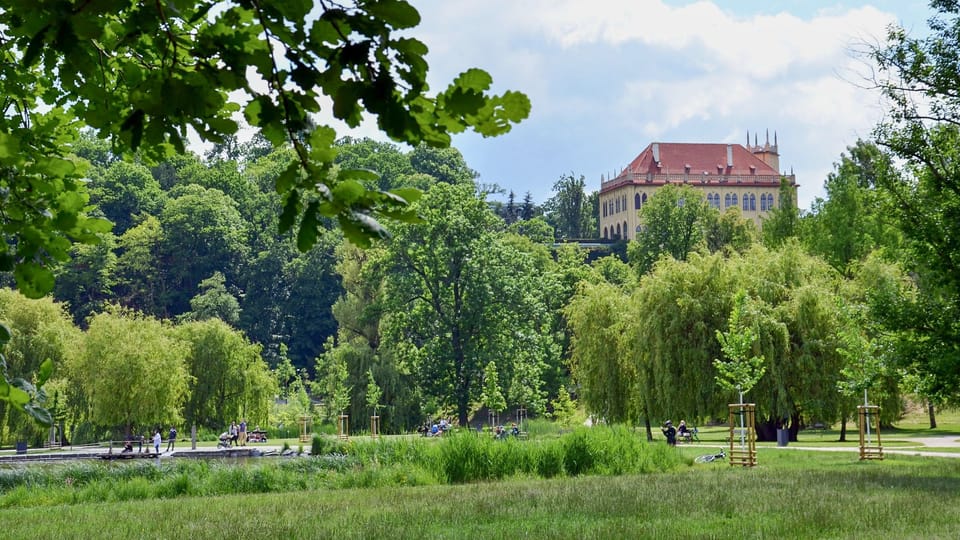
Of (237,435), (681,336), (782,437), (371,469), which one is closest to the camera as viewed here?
(371,469)

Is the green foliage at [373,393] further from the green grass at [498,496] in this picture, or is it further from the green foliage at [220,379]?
the green grass at [498,496]

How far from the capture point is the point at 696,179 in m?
126

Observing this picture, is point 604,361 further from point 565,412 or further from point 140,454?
point 140,454

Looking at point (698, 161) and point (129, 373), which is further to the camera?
point (698, 161)

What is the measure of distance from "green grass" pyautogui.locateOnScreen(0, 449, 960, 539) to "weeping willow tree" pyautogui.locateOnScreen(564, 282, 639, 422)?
1830cm

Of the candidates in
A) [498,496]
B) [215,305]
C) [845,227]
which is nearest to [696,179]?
[215,305]

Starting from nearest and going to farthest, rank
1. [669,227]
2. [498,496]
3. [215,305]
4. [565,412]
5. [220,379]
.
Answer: [498,496] → [565,412] → [220,379] → [669,227] → [215,305]

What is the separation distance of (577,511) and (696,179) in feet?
379

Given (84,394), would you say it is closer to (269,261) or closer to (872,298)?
(872,298)

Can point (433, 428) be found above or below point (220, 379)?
below

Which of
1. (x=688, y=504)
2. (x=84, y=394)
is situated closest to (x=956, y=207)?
(x=688, y=504)

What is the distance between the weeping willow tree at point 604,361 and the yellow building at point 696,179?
8341cm

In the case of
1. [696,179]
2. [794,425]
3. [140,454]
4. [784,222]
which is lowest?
[140,454]

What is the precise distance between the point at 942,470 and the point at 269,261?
78.3 meters
